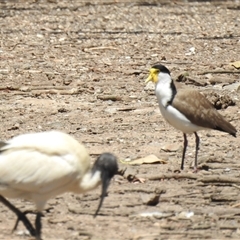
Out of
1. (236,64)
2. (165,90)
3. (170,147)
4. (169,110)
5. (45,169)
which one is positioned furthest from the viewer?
(236,64)

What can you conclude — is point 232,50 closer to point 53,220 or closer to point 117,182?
point 117,182

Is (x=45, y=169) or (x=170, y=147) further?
(x=170, y=147)

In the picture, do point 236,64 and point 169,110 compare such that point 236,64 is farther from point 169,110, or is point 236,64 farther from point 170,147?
point 169,110

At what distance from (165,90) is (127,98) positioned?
293cm

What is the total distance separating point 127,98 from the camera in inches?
500

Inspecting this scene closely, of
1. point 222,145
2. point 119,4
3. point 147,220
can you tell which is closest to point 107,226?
point 147,220

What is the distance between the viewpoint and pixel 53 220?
8141mm

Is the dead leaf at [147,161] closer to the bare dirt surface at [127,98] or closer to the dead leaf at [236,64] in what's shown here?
the bare dirt surface at [127,98]

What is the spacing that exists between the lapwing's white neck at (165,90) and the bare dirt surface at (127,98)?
0.68m

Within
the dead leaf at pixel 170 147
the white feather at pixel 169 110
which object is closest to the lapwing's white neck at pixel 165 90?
the white feather at pixel 169 110

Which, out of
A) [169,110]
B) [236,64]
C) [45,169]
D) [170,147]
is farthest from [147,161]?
[236,64]

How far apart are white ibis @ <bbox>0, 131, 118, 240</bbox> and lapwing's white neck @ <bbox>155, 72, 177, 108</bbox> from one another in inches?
92.5

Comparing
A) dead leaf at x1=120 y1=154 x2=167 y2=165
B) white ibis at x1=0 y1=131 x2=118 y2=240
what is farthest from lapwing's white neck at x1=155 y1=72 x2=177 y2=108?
white ibis at x1=0 y1=131 x2=118 y2=240

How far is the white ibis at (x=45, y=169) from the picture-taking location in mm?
7340
